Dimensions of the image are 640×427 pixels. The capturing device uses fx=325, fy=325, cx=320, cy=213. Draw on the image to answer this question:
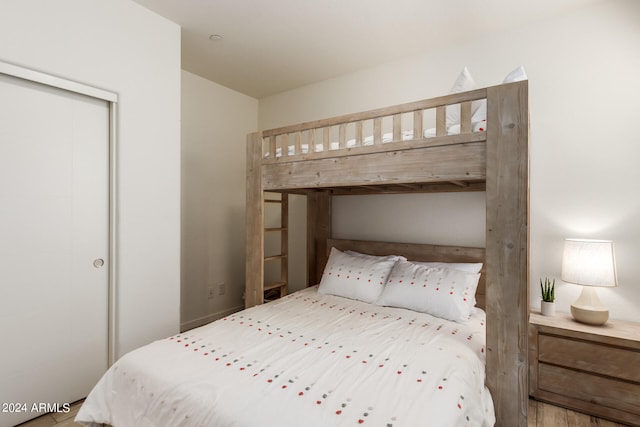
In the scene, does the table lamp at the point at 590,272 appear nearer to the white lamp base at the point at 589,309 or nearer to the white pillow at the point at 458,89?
the white lamp base at the point at 589,309

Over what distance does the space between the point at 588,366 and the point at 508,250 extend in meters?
1.08

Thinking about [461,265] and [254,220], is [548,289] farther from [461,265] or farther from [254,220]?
[254,220]

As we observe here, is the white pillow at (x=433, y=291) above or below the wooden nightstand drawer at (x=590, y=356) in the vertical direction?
above

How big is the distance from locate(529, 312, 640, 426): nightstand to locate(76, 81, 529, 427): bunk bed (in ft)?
1.46

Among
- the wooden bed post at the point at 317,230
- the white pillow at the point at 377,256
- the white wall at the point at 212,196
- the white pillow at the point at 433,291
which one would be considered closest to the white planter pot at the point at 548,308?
the white pillow at the point at 433,291

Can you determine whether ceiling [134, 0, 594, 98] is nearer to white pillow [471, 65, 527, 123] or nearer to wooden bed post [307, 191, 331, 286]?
white pillow [471, 65, 527, 123]

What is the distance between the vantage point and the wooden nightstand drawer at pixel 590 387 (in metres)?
1.83

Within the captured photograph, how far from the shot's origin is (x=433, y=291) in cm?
224

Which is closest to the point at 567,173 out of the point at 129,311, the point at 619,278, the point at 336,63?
the point at 619,278

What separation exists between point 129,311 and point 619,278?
10.8 feet

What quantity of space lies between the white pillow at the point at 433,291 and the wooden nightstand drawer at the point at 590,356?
0.49 meters

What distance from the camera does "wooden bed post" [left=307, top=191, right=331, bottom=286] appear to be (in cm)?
333

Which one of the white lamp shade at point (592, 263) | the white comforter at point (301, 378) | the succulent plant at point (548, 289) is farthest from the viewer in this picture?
the succulent plant at point (548, 289)

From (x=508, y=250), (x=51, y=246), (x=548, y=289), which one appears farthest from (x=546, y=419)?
(x=51, y=246)
